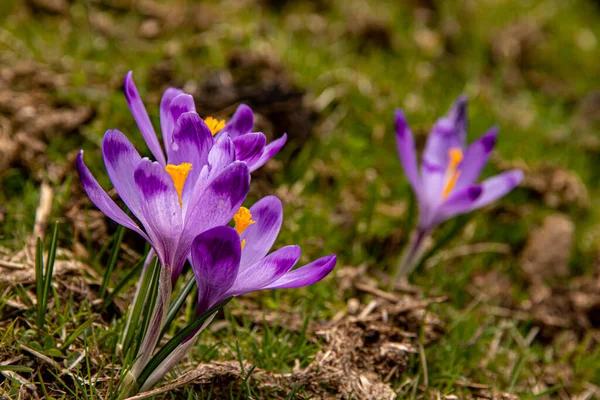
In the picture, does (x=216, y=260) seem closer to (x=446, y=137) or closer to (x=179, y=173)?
(x=179, y=173)

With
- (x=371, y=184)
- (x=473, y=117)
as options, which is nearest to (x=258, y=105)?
(x=371, y=184)

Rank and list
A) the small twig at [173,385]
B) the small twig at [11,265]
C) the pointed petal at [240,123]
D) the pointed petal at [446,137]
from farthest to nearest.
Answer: the pointed petal at [446,137]
the small twig at [11,265]
the pointed petal at [240,123]
the small twig at [173,385]

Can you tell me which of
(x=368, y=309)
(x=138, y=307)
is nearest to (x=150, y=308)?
(x=138, y=307)

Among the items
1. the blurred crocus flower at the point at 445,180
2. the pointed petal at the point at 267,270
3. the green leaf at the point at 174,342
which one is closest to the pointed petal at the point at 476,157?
the blurred crocus flower at the point at 445,180

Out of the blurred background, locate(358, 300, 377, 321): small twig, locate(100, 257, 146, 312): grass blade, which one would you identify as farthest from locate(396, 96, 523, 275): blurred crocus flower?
locate(100, 257, 146, 312): grass blade

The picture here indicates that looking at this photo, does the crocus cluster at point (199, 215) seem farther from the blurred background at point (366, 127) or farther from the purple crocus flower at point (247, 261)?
the blurred background at point (366, 127)
